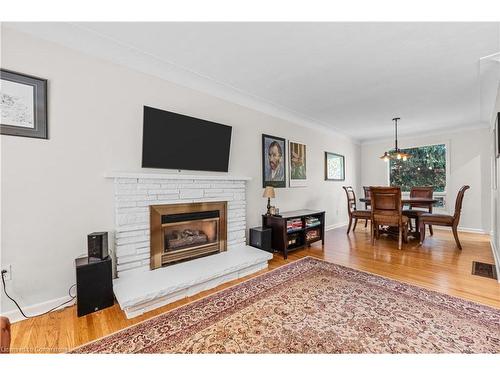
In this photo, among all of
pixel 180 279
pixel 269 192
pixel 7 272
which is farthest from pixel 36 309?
pixel 269 192

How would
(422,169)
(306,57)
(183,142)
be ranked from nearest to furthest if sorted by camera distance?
(306,57) → (183,142) → (422,169)

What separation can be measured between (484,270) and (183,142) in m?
3.88

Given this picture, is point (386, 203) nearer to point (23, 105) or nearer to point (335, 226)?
point (335, 226)

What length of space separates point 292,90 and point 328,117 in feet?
5.10

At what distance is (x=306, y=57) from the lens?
2309 millimetres

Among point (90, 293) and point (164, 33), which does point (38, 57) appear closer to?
point (164, 33)

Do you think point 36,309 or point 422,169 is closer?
point 36,309

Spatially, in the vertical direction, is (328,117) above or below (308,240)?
above

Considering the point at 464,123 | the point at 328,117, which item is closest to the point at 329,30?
the point at 328,117

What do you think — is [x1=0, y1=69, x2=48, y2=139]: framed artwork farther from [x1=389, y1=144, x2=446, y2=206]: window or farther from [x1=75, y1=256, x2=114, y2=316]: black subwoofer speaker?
[x1=389, y1=144, x2=446, y2=206]: window

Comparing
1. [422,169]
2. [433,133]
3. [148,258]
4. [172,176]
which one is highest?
[433,133]

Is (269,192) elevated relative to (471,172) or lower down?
lower down

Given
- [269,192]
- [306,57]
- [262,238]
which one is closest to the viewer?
[306,57]

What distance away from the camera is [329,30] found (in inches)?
73.9
